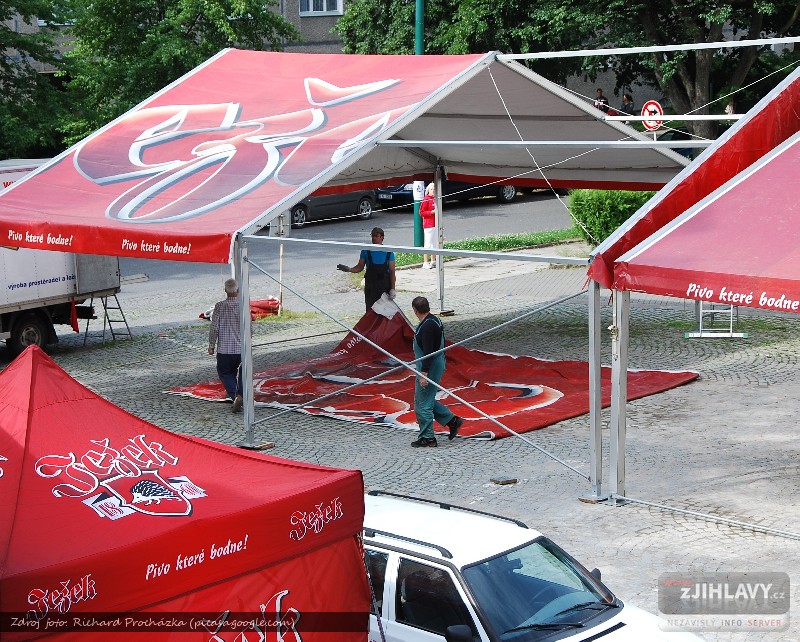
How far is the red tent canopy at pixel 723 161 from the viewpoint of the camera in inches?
430

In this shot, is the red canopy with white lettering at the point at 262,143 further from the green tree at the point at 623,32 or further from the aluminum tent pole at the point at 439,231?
the green tree at the point at 623,32

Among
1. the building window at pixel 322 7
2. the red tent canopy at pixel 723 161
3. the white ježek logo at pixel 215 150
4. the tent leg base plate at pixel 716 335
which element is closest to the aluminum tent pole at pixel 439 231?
the tent leg base plate at pixel 716 335

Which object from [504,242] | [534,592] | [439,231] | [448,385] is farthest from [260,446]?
[504,242]

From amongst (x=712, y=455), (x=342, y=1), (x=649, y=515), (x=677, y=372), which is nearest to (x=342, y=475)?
(x=649, y=515)

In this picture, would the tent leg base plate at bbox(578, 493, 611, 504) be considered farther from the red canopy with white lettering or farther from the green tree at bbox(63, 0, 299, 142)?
the green tree at bbox(63, 0, 299, 142)

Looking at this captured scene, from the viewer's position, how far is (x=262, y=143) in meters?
15.4

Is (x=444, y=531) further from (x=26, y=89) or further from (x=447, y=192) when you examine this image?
(x=447, y=192)

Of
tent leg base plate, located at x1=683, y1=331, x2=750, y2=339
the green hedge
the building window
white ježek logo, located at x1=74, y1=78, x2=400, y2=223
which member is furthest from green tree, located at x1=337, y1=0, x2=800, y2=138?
white ježek logo, located at x1=74, y1=78, x2=400, y2=223

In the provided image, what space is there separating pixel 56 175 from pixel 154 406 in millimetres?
3771

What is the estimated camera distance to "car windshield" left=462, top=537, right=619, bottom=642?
22.8 feet

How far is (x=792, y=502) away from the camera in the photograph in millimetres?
11141

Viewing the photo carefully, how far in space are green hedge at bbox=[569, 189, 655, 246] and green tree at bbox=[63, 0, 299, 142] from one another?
38.0 feet

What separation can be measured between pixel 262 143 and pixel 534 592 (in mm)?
9593

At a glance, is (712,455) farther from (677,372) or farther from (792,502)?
(677,372)
